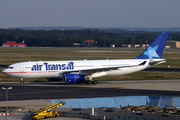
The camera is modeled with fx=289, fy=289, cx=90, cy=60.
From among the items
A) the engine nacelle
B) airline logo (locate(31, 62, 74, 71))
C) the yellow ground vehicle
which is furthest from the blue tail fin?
the yellow ground vehicle

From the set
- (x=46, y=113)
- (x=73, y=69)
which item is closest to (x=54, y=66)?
A: (x=73, y=69)

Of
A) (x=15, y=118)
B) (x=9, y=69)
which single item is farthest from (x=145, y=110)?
(x=9, y=69)

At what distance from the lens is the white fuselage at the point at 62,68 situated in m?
51.4

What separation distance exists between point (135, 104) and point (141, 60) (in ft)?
86.2

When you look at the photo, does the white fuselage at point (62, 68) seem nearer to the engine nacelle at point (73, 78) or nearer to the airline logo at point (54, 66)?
the airline logo at point (54, 66)

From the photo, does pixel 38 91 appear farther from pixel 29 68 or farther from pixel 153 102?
pixel 153 102

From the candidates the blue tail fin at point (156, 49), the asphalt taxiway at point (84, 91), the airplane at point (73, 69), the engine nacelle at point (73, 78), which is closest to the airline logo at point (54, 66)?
the airplane at point (73, 69)

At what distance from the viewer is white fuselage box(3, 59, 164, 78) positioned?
5138 cm

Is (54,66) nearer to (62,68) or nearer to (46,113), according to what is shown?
(62,68)

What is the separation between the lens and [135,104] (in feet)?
101

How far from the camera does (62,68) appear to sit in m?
52.2

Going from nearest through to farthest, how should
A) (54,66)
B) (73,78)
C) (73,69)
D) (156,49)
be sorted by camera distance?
(73,78)
(54,66)
(73,69)
(156,49)

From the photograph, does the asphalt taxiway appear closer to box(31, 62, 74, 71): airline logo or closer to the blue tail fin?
box(31, 62, 74, 71): airline logo

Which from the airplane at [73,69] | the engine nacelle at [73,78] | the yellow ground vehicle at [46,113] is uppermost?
the airplane at [73,69]
